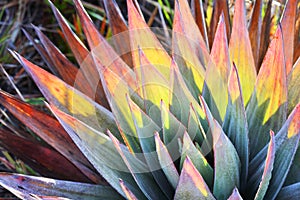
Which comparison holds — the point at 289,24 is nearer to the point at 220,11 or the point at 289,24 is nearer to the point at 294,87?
the point at 294,87

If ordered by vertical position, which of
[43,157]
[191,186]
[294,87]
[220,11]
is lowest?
[43,157]

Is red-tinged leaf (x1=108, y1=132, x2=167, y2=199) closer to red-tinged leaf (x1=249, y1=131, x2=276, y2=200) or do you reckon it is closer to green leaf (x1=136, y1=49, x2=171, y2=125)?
green leaf (x1=136, y1=49, x2=171, y2=125)

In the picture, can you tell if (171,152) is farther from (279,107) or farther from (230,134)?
(279,107)

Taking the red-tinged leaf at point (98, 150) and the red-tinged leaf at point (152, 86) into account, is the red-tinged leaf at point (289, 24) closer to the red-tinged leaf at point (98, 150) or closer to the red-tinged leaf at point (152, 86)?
the red-tinged leaf at point (152, 86)

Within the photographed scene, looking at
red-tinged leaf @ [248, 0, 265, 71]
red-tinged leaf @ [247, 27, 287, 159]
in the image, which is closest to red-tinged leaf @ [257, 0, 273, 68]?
red-tinged leaf @ [248, 0, 265, 71]

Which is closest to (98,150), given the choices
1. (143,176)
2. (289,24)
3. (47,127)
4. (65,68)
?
(143,176)

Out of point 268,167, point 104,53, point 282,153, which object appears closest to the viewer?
point 268,167

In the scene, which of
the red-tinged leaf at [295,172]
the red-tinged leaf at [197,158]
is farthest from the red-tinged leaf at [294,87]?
the red-tinged leaf at [197,158]

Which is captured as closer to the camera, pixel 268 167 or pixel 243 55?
pixel 268 167
